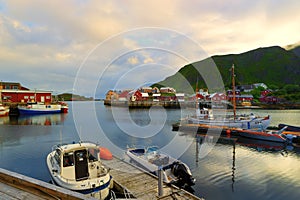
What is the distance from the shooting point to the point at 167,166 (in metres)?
10.8

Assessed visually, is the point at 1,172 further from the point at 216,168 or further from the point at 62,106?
the point at 62,106

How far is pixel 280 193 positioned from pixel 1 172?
1221 cm

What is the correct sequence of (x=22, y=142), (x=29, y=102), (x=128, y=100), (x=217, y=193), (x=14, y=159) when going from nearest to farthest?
(x=217, y=193) → (x=14, y=159) → (x=22, y=142) → (x=29, y=102) → (x=128, y=100)

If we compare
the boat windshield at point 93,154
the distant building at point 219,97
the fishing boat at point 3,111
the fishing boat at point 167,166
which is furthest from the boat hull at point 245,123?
the distant building at point 219,97

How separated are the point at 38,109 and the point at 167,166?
45.3 metres

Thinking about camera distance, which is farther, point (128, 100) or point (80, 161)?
point (128, 100)

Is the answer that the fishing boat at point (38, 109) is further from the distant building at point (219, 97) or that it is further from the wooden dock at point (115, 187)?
the distant building at point (219, 97)

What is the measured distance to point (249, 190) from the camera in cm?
1051

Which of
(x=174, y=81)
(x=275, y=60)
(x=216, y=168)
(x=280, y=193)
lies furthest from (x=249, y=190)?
(x=275, y=60)

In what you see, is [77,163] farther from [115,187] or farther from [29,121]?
[29,121]

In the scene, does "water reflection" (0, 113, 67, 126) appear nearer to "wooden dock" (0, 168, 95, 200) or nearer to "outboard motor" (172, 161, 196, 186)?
"outboard motor" (172, 161, 196, 186)

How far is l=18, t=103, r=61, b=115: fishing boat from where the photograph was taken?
44.7 metres

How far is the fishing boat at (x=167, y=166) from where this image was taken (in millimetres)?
10023

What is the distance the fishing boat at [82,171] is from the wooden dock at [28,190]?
3030mm
